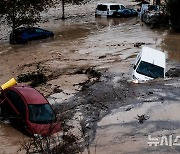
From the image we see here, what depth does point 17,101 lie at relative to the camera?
14148 millimetres

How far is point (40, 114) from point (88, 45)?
16.3m

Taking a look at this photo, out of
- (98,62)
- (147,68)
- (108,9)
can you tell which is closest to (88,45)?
(98,62)

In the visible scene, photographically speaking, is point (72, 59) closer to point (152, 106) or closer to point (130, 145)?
point (152, 106)

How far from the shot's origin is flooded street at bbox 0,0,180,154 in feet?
44.5

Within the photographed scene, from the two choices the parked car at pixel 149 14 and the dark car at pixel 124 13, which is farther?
the dark car at pixel 124 13

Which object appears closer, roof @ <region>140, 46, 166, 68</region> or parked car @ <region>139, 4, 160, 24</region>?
roof @ <region>140, 46, 166, 68</region>

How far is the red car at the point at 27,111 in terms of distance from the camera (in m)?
13.3

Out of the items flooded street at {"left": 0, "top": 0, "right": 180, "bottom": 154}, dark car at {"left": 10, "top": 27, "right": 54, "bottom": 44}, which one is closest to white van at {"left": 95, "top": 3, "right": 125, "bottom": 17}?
flooded street at {"left": 0, "top": 0, "right": 180, "bottom": 154}

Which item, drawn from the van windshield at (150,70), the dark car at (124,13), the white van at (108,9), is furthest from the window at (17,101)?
the white van at (108,9)

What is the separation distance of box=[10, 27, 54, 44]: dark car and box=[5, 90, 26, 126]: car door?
16.6m

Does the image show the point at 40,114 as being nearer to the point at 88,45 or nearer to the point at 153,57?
the point at 153,57

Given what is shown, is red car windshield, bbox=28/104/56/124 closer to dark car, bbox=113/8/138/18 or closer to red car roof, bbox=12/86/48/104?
red car roof, bbox=12/86/48/104

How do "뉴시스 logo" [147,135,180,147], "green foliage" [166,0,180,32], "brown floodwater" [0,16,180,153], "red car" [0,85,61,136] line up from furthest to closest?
1. "green foliage" [166,0,180,32]
2. "brown floodwater" [0,16,180,153]
3. "red car" [0,85,61,136]
4. "뉴시스 logo" [147,135,180,147]

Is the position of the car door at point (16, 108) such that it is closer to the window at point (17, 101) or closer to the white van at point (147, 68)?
the window at point (17, 101)
